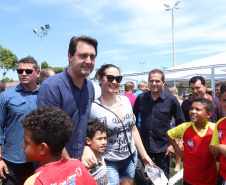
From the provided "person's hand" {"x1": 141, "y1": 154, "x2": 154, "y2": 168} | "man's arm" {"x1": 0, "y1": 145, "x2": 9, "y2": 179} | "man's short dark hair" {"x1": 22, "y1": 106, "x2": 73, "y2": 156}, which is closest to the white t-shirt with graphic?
"person's hand" {"x1": 141, "y1": 154, "x2": 154, "y2": 168}

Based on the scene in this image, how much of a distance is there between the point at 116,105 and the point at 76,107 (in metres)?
0.77

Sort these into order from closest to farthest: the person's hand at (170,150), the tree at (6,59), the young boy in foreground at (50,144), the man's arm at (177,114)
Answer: the young boy in foreground at (50,144) → the person's hand at (170,150) → the man's arm at (177,114) → the tree at (6,59)

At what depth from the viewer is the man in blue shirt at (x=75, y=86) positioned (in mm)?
1967

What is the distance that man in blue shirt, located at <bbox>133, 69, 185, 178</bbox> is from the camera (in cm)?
349

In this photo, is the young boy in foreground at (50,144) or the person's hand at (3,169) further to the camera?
the person's hand at (3,169)

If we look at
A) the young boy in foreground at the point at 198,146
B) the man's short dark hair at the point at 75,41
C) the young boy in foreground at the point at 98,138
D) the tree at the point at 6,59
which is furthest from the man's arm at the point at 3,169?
the tree at the point at 6,59

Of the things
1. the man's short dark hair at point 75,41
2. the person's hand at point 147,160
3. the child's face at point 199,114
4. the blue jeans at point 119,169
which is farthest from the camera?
the child's face at point 199,114

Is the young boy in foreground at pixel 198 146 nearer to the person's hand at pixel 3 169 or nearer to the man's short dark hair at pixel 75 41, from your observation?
the man's short dark hair at pixel 75 41

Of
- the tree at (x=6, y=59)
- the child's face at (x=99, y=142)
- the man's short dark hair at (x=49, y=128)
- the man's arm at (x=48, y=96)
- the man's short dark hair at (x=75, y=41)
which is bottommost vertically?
the child's face at (x=99, y=142)

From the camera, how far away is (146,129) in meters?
3.57

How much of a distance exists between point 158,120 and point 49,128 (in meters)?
2.35

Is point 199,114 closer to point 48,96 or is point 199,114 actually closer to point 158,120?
point 158,120

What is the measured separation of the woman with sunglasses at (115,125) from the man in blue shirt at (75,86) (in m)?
0.43

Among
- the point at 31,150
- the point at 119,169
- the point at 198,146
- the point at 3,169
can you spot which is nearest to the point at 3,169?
the point at 3,169
